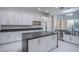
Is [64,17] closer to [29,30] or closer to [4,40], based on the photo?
[29,30]

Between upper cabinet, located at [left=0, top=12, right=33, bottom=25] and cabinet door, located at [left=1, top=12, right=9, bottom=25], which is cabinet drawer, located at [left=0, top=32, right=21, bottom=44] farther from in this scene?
cabinet door, located at [left=1, top=12, right=9, bottom=25]

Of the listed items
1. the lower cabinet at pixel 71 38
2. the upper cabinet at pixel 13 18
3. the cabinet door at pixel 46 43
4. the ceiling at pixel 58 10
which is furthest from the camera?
the upper cabinet at pixel 13 18

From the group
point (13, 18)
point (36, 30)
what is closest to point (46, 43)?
point (36, 30)

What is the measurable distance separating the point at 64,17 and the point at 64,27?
0.85 ft

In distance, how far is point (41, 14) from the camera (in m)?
2.24

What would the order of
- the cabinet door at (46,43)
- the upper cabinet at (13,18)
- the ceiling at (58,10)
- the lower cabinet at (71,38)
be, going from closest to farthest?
the ceiling at (58,10)
the lower cabinet at (71,38)
the cabinet door at (46,43)
the upper cabinet at (13,18)

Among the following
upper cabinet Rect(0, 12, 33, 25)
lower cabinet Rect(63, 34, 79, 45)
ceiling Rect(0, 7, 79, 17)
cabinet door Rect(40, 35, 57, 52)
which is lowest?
cabinet door Rect(40, 35, 57, 52)

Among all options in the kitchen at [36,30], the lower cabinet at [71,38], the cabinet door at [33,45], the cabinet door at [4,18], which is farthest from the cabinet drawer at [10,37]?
the lower cabinet at [71,38]

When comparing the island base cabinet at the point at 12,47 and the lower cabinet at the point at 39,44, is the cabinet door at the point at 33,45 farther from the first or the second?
the island base cabinet at the point at 12,47

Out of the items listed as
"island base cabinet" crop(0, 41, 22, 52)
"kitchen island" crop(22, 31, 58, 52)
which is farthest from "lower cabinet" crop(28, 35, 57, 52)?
"island base cabinet" crop(0, 41, 22, 52)
